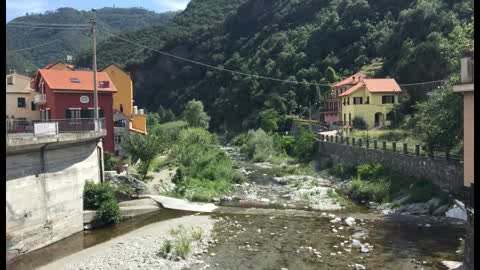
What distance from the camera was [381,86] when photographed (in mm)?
68875

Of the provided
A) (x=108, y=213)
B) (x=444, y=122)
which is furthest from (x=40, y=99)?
(x=444, y=122)

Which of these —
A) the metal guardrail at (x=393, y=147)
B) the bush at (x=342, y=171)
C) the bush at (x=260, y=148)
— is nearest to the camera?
the metal guardrail at (x=393, y=147)

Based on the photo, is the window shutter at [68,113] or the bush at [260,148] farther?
the bush at [260,148]

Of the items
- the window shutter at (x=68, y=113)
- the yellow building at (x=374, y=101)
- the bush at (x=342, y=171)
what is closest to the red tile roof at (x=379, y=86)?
the yellow building at (x=374, y=101)

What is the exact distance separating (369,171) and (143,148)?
18259mm

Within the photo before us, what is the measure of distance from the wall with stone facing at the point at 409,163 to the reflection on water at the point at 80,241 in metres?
16.2

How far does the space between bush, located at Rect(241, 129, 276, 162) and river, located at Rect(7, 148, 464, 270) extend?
3085cm

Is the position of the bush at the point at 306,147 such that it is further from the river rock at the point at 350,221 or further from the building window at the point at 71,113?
the river rock at the point at 350,221

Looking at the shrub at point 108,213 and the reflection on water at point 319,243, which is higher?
the shrub at point 108,213

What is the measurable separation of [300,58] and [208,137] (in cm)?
6259

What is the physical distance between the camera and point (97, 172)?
31.8m

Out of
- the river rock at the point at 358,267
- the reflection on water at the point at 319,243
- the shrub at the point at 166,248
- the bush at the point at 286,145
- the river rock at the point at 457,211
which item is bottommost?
the reflection on water at the point at 319,243

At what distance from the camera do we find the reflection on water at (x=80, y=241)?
70.2ft

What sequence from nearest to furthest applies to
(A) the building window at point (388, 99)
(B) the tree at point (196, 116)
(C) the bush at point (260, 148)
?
(C) the bush at point (260, 148) < (A) the building window at point (388, 99) < (B) the tree at point (196, 116)
